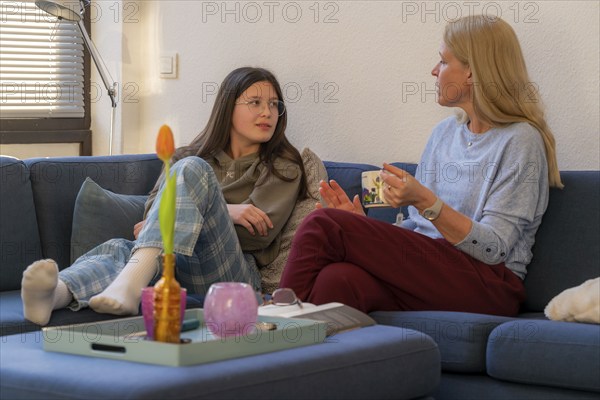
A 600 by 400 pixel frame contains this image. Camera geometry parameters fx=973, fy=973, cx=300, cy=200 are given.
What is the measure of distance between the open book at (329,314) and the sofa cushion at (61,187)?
3.36 feet

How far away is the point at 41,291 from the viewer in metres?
2.37

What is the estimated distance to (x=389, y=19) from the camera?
11.3 ft

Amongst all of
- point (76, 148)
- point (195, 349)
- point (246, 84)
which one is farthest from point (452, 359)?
point (76, 148)

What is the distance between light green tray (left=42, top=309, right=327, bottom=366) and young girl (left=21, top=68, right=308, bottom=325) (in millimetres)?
388

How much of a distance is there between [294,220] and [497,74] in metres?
0.79

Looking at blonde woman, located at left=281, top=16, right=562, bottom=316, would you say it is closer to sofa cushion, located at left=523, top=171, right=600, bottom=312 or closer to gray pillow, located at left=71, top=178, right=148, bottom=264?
sofa cushion, located at left=523, top=171, right=600, bottom=312

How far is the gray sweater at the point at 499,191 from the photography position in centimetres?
262

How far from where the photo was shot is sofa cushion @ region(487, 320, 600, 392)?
6.87ft

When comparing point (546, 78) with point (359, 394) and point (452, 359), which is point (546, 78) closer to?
point (452, 359)

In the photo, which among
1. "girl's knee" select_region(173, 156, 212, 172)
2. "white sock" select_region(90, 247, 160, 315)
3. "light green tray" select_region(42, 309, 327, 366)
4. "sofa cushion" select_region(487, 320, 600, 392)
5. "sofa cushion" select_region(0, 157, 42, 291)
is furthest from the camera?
"sofa cushion" select_region(0, 157, 42, 291)

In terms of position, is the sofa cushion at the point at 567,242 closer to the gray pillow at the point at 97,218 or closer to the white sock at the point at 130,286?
the white sock at the point at 130,286

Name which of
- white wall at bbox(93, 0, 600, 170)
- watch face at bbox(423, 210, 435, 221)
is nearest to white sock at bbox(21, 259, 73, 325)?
watch face at bbox(423, 210, 435, 221)

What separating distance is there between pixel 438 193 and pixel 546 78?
576 millimetres

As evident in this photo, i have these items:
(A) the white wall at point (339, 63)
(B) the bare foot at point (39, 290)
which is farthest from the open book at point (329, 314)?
(A) the white wall at point (339, 63)
